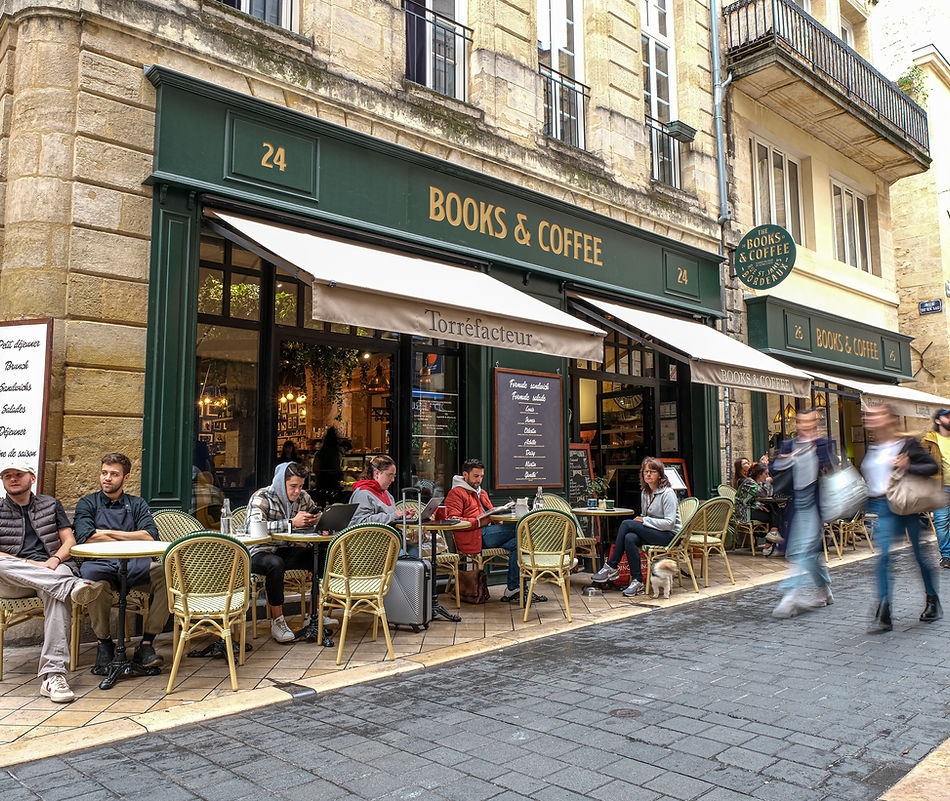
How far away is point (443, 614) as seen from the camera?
19.9ft

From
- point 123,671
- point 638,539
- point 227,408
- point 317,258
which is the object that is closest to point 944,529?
point 638,539

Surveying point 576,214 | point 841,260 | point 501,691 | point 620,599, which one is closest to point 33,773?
point 501,691

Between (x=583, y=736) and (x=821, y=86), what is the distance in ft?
39.8

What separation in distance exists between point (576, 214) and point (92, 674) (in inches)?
275

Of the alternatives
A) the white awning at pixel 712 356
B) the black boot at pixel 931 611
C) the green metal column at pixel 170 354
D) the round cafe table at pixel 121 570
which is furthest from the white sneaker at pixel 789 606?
the green metal column at pixel 170 354

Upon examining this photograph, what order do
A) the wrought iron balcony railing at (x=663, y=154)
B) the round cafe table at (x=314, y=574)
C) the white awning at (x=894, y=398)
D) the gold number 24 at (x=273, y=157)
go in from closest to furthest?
the round cafe table at (x=314, y=574)
the gold number 24 at (x=273, y=157)
the wrought iron balcony railing at (x=663, y=154)
the white awning at (x=894, y=398)

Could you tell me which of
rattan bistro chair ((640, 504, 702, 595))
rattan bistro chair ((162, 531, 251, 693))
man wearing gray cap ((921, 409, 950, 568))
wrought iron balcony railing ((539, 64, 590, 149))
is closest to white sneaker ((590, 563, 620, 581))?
rattan bistro chair ((640, 504, 702, 595))

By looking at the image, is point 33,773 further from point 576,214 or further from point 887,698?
point 576,214

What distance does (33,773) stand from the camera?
9.99ft

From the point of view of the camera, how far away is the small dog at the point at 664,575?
696 cm

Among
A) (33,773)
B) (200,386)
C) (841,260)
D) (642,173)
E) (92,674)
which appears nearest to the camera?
(33,773)

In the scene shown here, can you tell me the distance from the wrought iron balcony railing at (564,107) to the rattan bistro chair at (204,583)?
683 centimetres

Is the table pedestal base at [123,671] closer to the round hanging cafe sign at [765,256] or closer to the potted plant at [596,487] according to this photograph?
the potted plant at [596,487]

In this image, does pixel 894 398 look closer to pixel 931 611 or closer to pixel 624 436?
pixel 624 436
